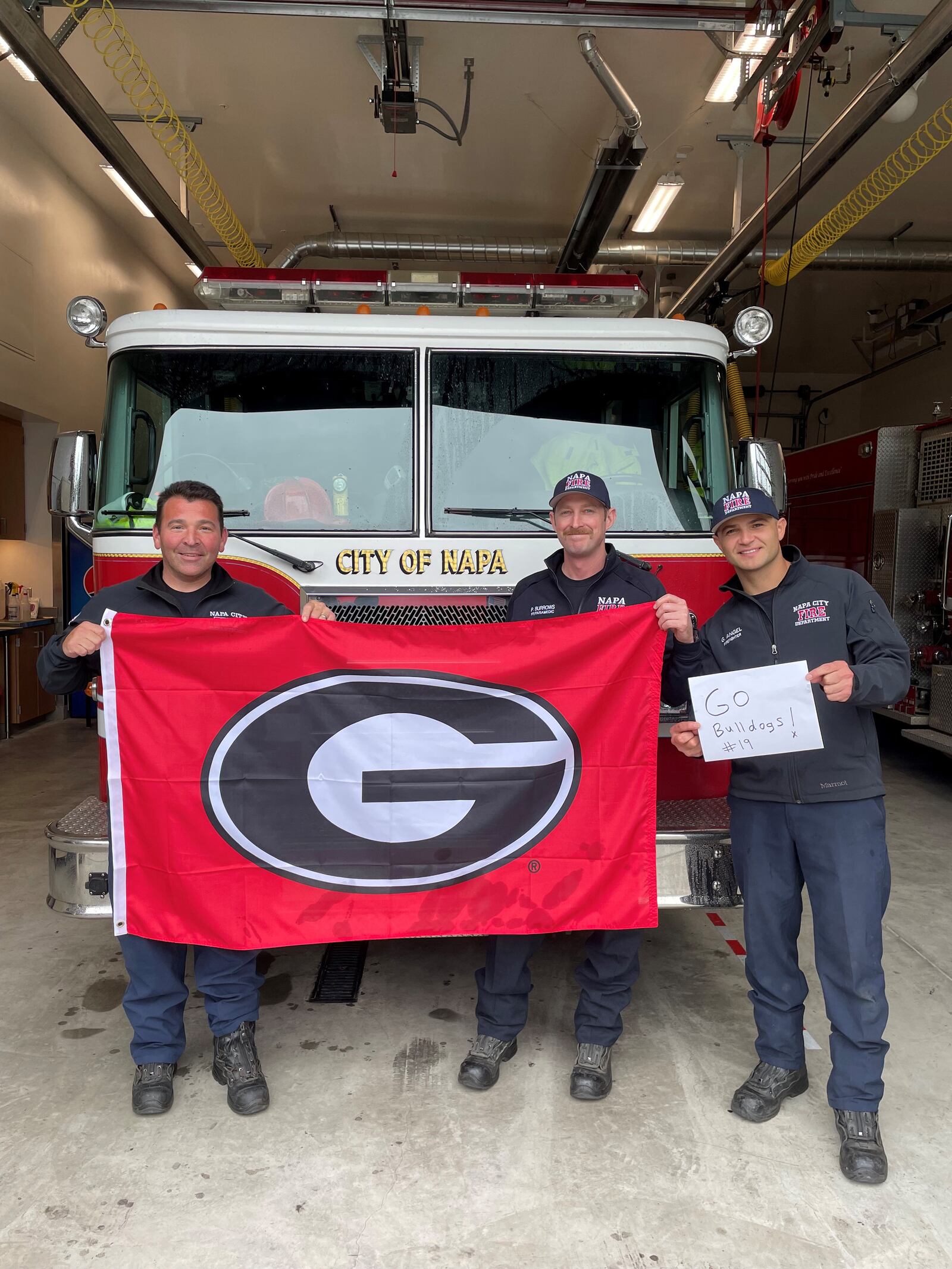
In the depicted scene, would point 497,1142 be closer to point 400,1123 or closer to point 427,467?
point 400,1123

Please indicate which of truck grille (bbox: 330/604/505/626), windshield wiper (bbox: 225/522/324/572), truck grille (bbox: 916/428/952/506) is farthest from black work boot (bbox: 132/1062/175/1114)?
truck grille (bbox: 916/428/952/506)

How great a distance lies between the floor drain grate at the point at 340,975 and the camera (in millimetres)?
3736

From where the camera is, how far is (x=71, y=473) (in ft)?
12.1

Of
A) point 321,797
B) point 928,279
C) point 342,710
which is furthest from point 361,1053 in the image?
point 928,279

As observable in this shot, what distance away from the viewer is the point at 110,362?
375 centimetres

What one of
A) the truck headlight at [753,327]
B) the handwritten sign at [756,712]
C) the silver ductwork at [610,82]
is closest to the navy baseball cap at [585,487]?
the handwritten sign at [756,712]

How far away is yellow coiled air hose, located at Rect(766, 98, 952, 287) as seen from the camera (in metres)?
5.98

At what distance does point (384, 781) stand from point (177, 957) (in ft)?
2.96

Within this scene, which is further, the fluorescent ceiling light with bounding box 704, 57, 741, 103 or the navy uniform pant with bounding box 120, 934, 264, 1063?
the fluorescent ceiling light with bounding box 704, 57, 741, 103

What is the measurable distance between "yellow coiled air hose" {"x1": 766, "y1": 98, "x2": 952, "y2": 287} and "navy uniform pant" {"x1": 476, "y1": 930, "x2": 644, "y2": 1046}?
187 inches

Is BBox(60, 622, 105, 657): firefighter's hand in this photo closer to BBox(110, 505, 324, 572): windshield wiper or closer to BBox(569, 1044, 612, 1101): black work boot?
BBox(110, 505, 324, 572): windshield wiper

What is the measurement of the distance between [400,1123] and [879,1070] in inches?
57.6

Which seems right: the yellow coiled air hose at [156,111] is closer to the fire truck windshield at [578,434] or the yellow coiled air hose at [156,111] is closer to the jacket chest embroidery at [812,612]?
the fire truck windshield at [578,434]

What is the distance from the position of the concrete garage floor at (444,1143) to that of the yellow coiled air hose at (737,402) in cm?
265
